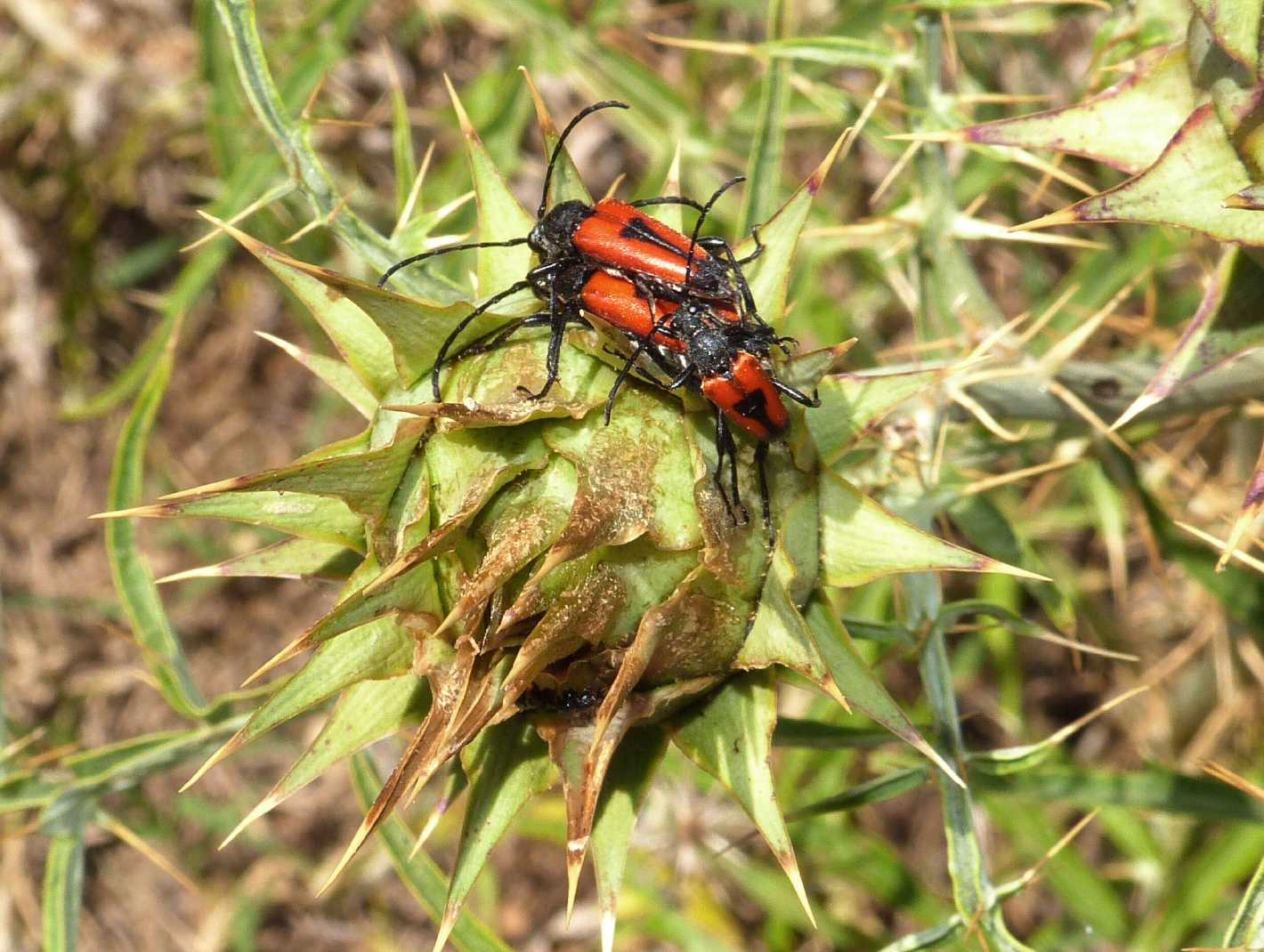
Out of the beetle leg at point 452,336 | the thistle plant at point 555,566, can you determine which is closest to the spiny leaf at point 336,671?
the thistle plant at point 555,566

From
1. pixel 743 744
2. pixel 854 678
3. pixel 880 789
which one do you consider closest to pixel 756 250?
pixel 854 678

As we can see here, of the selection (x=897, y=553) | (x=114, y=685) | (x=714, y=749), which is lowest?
(x=114, y=685)

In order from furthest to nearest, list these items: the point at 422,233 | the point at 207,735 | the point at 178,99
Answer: the point at 178,99, the point at 207,735, the point at 422,233

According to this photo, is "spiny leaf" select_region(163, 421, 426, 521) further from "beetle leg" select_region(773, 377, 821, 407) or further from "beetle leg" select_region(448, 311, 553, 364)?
"beetle leg" select_region(773, 377, 821, 407)

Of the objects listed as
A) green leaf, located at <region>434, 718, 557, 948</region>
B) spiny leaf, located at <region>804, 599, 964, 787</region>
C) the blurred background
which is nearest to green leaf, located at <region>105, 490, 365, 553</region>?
green leaf, located at <region>434, 718, 557, 948</region>

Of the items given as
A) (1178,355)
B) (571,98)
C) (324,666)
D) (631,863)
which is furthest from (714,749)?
(571,98)

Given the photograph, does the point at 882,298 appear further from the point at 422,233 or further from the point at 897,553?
the point at 897,553
